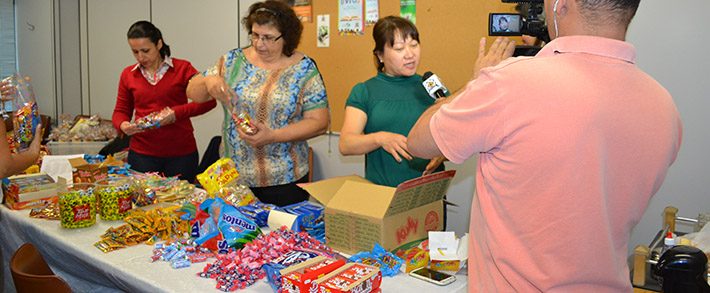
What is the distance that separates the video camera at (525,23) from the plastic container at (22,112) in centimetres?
173

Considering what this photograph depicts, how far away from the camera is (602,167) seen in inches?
40.1

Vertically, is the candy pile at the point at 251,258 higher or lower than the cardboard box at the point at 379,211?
lower

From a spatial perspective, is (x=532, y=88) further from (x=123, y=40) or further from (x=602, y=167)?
(x=123, y=40)

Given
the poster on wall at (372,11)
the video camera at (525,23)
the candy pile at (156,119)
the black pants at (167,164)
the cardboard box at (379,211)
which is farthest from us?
the poster on wall at (372,11)

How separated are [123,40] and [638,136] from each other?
610cm

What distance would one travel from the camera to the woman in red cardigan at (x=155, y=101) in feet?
11.2

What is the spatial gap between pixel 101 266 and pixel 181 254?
275mm

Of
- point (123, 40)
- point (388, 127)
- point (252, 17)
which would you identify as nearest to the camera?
point (388, 127)

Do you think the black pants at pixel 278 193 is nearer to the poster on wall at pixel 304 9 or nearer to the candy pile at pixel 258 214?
the candy pile at pixel 258 214

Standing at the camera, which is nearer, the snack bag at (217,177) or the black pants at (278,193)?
the snack bag at (217,177)

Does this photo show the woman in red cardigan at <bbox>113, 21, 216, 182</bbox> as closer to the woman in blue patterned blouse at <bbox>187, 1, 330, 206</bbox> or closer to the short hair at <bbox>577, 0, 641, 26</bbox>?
the woman in blue patterned blouse at <bbox>187, 1, 330, 206</bbox>

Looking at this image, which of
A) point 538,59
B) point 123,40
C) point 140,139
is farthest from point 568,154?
point 123,40

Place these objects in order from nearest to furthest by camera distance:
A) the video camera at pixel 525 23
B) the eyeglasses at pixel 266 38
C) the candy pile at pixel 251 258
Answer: the video camera at pixel 525 23 < the candy pile at pixel 251 258 < the eyeglasses at pixel 266 38

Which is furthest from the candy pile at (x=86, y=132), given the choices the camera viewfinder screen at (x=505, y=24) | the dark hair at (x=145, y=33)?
the camera viewfinder screen at (x=505, y=24)
